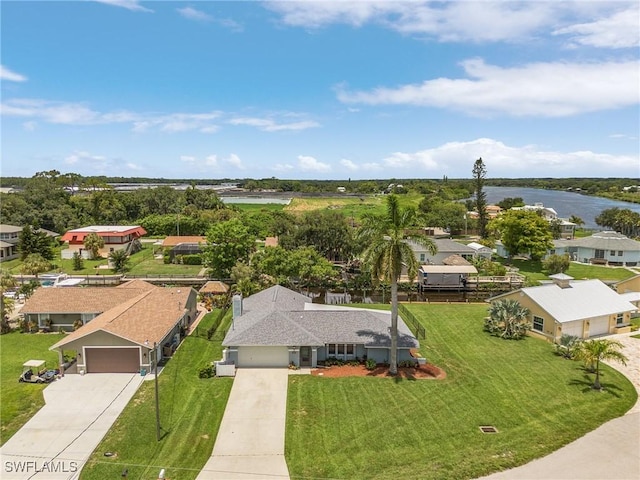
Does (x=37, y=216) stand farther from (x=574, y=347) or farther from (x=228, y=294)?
(x=574, y=347)

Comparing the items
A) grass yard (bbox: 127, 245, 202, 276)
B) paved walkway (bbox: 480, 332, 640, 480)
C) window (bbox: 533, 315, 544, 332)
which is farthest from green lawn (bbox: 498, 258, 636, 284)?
grass yard (bbox: 127, 245, 202, 276)

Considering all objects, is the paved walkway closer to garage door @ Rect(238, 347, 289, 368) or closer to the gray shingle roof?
the gray shingle roof

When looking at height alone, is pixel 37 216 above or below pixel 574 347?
above

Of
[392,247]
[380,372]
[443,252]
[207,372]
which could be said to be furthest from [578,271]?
[207,372]

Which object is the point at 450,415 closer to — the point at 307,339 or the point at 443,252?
the point at 307,339

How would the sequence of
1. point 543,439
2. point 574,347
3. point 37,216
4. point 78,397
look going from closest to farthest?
point 543,439, point 78,397, point 574,347, point 37,216

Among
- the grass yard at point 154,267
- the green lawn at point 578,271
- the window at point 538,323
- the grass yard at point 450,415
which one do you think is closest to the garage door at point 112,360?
the grass yard at point 450,415

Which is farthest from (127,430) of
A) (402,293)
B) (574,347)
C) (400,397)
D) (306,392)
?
(402,293)
